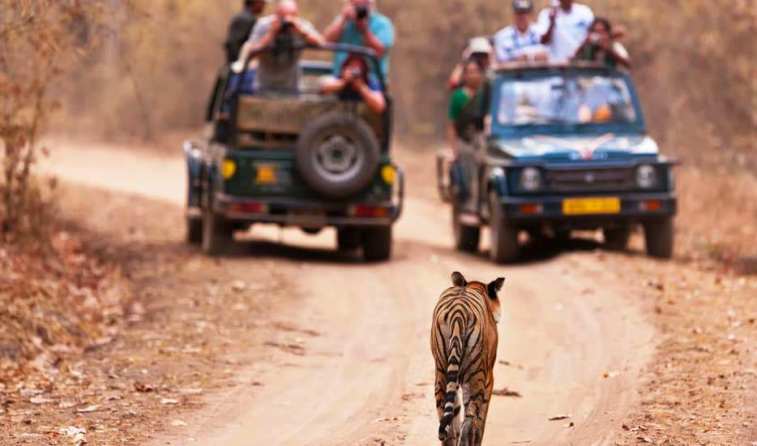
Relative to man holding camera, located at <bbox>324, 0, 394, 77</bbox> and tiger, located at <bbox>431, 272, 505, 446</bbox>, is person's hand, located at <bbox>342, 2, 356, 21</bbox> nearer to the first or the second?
man holding camera, located at <bbox>324, 0, 394, 77</bbox>

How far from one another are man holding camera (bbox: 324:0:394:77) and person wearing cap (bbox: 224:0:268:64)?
0.82 meters

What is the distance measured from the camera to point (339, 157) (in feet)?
52.3

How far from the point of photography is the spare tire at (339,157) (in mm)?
15852

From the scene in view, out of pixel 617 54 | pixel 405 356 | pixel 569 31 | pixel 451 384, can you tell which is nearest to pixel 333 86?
pixel 569 31

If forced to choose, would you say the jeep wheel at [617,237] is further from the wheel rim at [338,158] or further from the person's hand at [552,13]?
the wheel rim at [338,158]

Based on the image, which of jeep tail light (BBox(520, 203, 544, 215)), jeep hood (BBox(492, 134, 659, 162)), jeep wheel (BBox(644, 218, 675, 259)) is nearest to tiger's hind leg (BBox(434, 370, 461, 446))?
jeep tail light (BBox(520, 203, 544, 215))

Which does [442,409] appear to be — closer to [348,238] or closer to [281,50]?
[281,50]

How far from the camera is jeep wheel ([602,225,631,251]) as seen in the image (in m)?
17.1

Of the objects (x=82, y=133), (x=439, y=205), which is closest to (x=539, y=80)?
(x=439, y=205)

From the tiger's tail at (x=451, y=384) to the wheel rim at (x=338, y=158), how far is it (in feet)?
28.3

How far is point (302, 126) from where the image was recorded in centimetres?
1620

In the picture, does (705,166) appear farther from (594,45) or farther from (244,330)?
(244,330)

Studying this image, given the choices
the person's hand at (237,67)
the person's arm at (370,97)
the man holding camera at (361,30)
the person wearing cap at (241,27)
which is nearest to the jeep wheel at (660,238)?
the person's arm at (370,97)

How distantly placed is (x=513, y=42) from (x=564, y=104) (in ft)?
5.48
